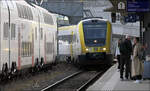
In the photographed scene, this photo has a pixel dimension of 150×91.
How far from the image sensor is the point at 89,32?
3052cm

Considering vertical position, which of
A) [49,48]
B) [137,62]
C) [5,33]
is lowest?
[137,62]

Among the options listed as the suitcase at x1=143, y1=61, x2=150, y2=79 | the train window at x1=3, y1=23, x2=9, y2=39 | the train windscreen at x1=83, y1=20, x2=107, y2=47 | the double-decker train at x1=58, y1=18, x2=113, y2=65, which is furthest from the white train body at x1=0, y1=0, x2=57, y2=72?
the suitcase at x1=143, y1=61, x2=150, y2=79

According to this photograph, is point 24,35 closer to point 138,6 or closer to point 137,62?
point 138,6

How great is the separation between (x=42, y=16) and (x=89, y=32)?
3623 millimetres

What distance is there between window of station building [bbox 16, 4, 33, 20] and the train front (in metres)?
6.48

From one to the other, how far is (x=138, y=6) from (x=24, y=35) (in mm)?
5055

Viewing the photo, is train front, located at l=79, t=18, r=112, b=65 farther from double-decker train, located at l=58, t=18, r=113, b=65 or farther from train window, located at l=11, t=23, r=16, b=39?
train window, located at l=11, t=23, r=16, b=39

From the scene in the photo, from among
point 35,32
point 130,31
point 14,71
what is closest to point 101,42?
point 35,32

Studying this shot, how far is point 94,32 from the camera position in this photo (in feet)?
100.0

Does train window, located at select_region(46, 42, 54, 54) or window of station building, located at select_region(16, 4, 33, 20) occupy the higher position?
window of station building, located at select_region(16, 4, 33, 20)

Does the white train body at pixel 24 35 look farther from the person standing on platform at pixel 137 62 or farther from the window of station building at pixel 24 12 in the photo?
the person standing on platform at pixel 137 62

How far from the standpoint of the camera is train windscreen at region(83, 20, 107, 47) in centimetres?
3012

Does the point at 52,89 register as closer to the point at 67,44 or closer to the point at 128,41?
the point at 128,41

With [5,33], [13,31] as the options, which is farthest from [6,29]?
[13,31]
